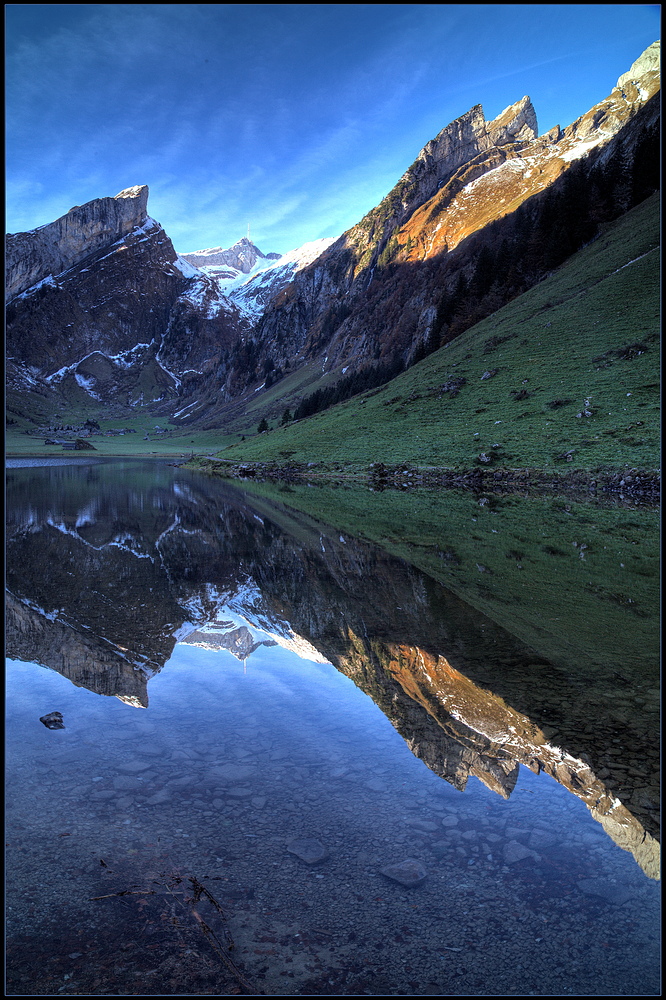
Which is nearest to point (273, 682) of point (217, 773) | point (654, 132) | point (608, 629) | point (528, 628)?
point (217, 773)

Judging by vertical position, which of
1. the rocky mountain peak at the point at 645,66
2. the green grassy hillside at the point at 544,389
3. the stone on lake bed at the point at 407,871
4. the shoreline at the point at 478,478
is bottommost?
the stone on lake bed at the point at 407,871

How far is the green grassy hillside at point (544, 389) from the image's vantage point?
143 ft

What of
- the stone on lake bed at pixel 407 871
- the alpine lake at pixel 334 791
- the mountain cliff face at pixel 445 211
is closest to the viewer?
the alpine lake at pixel 334 791

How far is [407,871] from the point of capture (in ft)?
16.6

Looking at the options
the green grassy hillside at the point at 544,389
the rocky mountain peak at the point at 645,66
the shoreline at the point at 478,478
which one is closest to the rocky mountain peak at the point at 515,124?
the rocky mountain peak at the point at 645,66

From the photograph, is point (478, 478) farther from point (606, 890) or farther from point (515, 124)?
point (515, 124)

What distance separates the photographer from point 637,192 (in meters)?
79.7

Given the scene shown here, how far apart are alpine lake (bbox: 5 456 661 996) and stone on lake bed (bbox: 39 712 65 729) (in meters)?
0.04

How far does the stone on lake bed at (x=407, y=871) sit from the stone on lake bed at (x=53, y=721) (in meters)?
5.34

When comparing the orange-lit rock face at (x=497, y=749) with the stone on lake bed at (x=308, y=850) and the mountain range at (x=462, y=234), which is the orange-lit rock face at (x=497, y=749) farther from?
the mountain range at (x=462, y=234)

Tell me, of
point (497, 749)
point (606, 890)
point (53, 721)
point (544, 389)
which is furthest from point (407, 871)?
point (544, 389)

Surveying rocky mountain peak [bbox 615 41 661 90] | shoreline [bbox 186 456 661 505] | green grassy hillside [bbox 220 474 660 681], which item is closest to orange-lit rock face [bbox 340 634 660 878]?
green grassy hillside [bbox 220 474 660 681]

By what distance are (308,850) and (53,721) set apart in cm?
473

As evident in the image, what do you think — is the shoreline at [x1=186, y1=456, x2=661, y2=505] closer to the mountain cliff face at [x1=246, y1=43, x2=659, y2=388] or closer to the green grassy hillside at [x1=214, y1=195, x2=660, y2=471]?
the green grassy hillside at [x1=214, y1=195, x2=660, y2=471]
